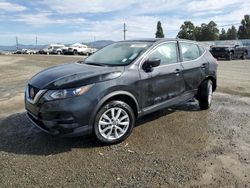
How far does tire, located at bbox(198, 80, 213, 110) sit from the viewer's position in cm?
644

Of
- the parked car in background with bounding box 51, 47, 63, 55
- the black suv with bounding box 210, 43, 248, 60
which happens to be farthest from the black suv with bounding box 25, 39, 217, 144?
the parked car in background with bounding box 51, 47, 63, 55

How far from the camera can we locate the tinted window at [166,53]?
5289mm

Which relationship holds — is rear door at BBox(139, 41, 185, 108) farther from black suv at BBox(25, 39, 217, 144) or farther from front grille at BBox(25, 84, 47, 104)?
front grille at BBox(25, 84, 47, 104)

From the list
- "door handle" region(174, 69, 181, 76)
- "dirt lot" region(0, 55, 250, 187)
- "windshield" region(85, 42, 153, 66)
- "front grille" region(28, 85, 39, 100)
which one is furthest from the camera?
"door handle" region(174, 69, 181, 76)

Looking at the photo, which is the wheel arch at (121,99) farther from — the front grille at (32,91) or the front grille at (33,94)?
the front grille at (32,91)

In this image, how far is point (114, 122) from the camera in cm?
462

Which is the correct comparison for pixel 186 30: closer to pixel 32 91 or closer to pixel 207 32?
pixel 207 32

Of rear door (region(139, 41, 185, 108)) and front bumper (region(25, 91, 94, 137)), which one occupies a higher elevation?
rear door (region(139, 41, 185, 108))

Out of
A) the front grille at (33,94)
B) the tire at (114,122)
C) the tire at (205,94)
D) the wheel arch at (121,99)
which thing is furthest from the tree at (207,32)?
the front grille at (33,94)

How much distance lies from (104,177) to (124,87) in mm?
1531

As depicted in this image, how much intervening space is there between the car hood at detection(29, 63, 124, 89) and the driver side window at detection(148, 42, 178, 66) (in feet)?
2.87

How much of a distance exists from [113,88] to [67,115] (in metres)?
0.82

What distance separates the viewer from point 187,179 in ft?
11.7

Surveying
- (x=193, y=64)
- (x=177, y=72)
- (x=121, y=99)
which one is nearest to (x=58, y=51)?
(x=193, y=64)
